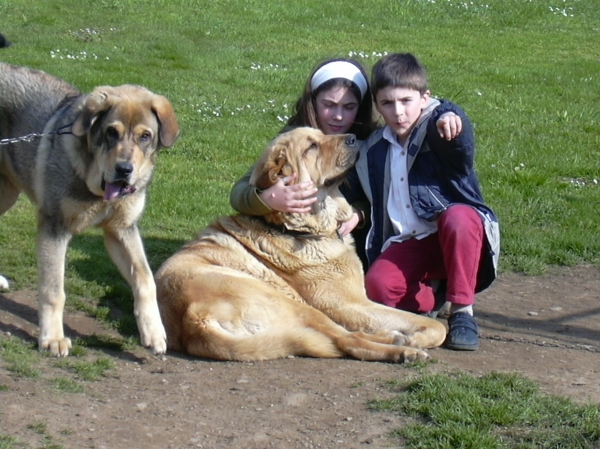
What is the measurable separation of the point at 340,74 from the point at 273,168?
926mm

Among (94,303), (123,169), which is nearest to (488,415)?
(123,169)

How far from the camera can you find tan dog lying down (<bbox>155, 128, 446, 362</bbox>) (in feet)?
16.7

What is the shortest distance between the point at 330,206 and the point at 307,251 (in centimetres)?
36

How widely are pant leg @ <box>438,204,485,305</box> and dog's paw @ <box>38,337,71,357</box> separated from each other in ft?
7.39

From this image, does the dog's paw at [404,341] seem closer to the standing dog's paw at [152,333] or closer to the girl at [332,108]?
the girl at [332,108]

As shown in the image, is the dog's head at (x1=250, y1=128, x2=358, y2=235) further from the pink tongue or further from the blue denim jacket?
the pink tongue

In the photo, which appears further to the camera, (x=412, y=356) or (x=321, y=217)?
(x=321, y=217)

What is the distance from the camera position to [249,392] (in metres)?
4.55

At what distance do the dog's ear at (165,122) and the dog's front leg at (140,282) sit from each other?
2.06ft

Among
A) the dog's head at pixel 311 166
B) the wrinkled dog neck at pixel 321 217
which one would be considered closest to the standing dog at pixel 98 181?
the dog's head at pixel 311 166

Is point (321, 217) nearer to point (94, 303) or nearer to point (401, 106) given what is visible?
point (401, 106)

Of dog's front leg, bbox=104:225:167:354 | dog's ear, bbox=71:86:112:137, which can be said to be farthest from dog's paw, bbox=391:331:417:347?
dog's ear, bbox=71:86:112:137

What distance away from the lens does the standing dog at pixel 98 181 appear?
16.1 ft

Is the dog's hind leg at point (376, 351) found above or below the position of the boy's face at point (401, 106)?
below
